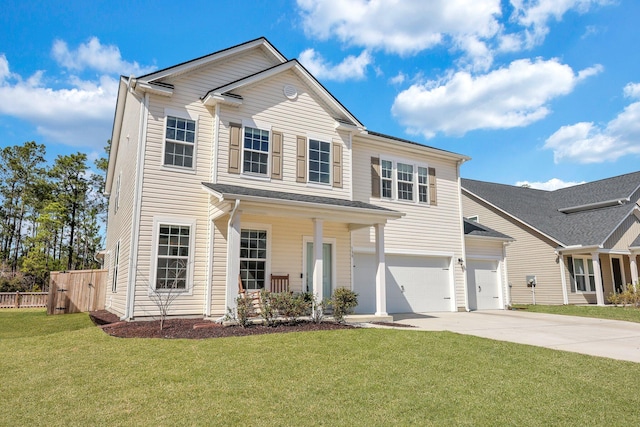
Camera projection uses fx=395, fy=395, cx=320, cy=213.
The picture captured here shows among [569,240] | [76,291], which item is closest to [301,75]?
[76,291]

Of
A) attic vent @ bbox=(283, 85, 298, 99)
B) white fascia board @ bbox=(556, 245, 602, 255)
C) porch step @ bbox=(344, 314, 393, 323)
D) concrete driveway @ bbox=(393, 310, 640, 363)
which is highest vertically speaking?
attic vent @ bbox=(283, 85, 298, 99)

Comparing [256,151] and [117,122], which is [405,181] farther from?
[117,122]

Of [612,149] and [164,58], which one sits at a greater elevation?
[612,149]

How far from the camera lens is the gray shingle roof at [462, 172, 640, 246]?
1934 centimetres

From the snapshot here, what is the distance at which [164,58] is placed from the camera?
12758 millimetres

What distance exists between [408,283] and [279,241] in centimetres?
552

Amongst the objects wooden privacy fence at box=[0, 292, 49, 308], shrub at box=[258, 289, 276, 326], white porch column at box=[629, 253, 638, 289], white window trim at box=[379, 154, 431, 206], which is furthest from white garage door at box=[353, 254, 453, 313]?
wooden privacy fence at box=[0, 292, 49, 308]

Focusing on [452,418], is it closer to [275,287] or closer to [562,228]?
[275,287]

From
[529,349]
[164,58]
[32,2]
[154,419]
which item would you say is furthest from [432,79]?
[154,419]

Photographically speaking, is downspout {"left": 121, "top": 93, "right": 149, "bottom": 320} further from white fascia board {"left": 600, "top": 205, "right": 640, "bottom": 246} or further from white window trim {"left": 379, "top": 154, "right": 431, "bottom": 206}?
white fascia board {"left": 600, "top": 205, "right": 640, "bottom": 246}

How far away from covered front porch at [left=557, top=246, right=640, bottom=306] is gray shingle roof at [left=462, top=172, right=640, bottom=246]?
74 cm

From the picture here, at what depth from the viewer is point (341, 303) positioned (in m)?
9.62

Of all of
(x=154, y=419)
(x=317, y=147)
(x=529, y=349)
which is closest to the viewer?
(x=154, y=419)

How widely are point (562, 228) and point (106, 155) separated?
3641 centimetres
